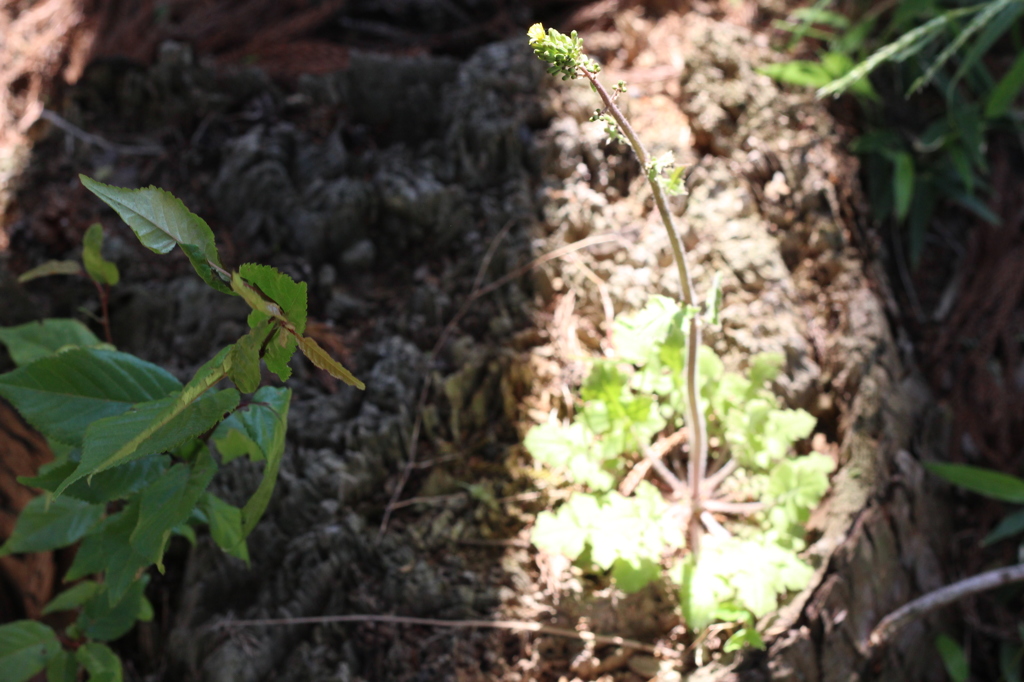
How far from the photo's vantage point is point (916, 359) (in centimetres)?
236

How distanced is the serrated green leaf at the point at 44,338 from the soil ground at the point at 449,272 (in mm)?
520

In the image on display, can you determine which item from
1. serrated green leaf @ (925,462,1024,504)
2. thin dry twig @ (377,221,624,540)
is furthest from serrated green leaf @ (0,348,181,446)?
serrated green leaf @ (925,462,1024,504)

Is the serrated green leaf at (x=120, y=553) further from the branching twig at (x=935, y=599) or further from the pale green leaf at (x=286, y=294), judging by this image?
the branching twig at (x=935, y=599)

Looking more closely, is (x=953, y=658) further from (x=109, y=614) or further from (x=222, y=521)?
(x=109, y=614)

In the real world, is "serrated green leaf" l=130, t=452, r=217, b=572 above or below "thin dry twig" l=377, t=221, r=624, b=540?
above

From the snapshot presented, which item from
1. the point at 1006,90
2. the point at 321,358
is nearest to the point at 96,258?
the point at 321,358

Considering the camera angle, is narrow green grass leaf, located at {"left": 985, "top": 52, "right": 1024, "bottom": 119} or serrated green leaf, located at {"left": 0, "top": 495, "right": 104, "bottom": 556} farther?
narrow green grass leaf, located at {"left": 985, "top": 52, "right": 1024, "bottom": 119}

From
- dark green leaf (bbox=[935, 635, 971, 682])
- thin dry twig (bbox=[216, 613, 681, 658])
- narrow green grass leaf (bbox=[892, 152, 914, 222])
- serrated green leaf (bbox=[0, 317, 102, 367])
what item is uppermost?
serrated green leaf (bbox=[0, 317, 102, 367])

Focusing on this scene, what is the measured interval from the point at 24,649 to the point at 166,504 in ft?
2.09

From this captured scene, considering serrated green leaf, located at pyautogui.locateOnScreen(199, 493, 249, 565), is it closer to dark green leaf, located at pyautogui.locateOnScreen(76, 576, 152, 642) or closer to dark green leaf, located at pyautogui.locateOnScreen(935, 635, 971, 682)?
dark green leaf, located at pyautogui.locateOnScreen(76, 576, 152, 642)

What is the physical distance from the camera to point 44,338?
1564mm

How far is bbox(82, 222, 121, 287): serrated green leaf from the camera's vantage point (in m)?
1.49

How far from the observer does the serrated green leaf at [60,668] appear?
4.74 feet

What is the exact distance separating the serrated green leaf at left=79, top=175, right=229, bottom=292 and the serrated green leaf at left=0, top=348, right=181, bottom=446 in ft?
1.13
